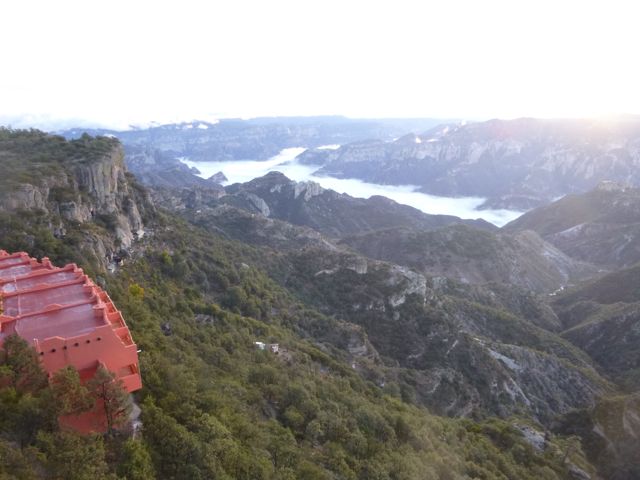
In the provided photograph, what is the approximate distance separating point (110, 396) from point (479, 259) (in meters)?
175

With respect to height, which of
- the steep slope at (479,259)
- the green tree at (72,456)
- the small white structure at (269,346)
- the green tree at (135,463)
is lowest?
the steep slope at (479,259)

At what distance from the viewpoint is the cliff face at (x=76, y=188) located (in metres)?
55.8

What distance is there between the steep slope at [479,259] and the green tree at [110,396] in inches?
6080

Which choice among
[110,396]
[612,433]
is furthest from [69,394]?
[612,433]

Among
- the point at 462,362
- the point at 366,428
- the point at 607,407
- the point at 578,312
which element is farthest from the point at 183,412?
the point at 578,312

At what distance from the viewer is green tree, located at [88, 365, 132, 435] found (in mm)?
24844

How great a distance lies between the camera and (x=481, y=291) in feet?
475

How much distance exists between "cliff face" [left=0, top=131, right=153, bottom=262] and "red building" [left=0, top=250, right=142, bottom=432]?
27.0m

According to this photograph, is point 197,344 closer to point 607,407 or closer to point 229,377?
point 229,377

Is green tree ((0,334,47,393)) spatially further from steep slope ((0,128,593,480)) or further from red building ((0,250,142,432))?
red building ((0,250,142,432))

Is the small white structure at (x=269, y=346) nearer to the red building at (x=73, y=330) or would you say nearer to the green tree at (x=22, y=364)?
Result: the red building at (x=73, y=330)

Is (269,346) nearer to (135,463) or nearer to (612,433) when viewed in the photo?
(135,463)

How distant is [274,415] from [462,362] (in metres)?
58.8

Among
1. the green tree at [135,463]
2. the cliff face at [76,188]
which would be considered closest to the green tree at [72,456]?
the green tree at [135,463]
